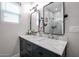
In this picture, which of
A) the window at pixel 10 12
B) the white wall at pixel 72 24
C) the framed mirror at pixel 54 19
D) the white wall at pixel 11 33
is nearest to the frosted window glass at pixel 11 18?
the window at pixel 10 12

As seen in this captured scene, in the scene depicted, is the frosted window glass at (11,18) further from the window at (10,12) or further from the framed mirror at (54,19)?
the framed mirror at (54,19)

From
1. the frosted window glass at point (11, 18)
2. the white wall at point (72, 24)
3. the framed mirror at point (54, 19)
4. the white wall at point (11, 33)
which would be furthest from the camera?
the frosted window glass at point (11, 18)

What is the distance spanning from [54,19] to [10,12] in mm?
1675

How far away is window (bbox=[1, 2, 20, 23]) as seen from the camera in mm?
2721

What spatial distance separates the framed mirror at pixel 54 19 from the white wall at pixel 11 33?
110cm

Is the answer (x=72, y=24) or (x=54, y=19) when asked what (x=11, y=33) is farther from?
(x=72, y=24)

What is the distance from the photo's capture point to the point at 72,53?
4.98ft

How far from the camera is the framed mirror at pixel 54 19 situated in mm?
1702

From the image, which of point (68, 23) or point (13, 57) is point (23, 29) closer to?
point (13, 57)

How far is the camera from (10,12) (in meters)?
2.89

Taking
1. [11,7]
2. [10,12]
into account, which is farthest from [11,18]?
[11,7]

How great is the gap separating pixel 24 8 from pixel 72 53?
7.78ft

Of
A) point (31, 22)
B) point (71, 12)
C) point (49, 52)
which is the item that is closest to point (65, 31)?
point (71, 12)

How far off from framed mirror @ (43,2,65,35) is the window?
1.20 m
